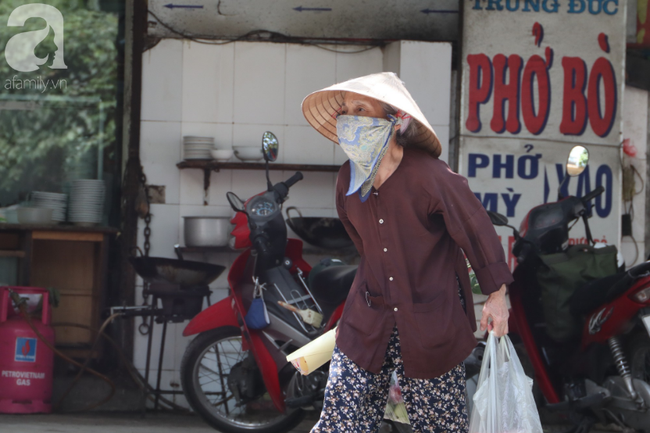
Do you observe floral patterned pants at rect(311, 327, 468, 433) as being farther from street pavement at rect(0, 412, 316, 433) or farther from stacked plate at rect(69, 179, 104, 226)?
stacked plate at rect(69, 179, 104, 226)

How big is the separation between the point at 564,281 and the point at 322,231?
170cm

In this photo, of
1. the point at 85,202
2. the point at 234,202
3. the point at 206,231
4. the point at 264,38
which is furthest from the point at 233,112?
the point at 234,202

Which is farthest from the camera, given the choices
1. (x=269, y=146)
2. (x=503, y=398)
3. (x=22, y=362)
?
(x=22, y=362)

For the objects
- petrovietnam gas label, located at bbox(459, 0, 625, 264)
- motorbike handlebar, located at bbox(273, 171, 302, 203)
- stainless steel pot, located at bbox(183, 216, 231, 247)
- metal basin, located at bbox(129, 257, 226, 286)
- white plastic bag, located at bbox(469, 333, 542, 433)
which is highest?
petrovietnam gas label, located at bbox(459, 0, 625, 264)

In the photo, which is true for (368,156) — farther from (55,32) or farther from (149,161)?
(55,32)

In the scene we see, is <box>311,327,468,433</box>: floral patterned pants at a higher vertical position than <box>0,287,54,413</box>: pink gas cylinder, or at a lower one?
higher

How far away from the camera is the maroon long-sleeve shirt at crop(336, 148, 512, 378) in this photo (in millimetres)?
2447

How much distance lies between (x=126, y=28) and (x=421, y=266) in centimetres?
380

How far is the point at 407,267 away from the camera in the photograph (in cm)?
250

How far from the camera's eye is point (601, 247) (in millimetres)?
3959

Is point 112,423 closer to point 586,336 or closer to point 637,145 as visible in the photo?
point 586,336

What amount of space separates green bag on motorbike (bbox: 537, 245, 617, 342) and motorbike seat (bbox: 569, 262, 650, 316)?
5cm

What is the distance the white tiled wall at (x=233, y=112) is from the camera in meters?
5.32

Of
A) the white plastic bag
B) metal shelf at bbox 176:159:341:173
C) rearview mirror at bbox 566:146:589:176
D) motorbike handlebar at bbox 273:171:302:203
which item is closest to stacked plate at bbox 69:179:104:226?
metal shelf at bbox 176:159:341:173
